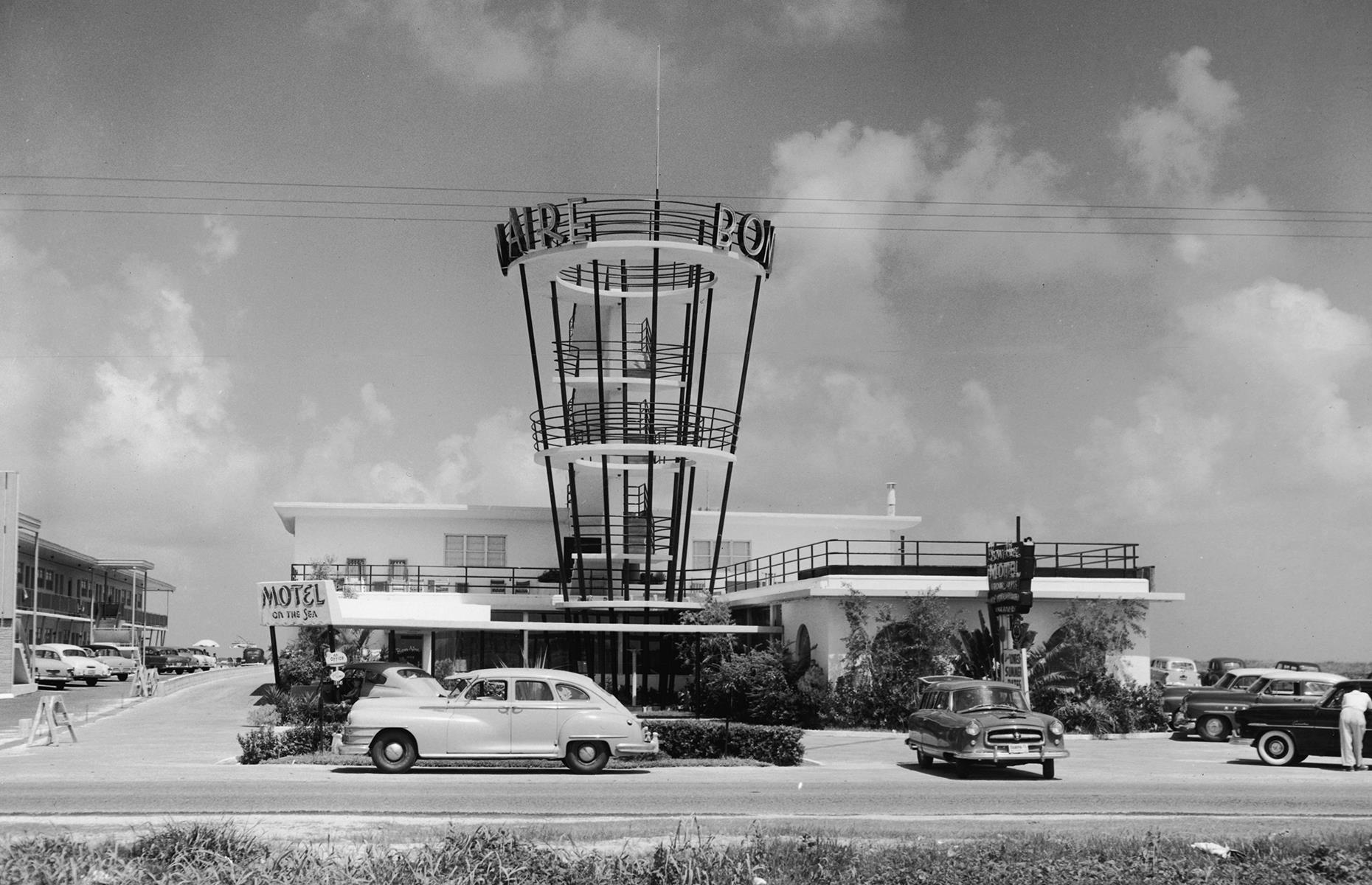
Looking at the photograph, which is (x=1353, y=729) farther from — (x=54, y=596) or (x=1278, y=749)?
(x=54, y=596)

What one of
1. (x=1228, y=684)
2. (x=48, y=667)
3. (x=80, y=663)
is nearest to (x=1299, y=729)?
(x=1228, y=684)

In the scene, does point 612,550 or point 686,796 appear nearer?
point 686,796

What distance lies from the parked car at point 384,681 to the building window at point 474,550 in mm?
14944

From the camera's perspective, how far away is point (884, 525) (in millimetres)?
56344

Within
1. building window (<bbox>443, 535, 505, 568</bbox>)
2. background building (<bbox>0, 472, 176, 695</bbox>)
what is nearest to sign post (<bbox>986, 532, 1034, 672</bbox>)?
building window (<bbox>443, 535, 505, 568</bbox>)

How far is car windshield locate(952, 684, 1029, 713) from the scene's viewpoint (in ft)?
79.3

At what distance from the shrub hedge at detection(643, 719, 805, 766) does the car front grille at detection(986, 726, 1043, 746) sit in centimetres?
409

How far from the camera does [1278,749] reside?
26.4m

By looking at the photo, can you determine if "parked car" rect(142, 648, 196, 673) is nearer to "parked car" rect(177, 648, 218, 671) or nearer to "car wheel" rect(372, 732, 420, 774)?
"parked car" rect(177, 648, 218, 671)

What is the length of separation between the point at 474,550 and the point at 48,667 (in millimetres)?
21598

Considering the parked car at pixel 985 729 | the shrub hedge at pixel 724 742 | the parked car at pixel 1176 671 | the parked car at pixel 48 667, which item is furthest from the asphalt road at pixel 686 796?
the parked car at pixel 48 667

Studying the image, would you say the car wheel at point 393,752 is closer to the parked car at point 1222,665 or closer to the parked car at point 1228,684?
the parked car at point 1228,684

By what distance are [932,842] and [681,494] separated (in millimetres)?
30616

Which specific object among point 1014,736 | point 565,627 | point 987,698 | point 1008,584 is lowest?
point 1014,736
